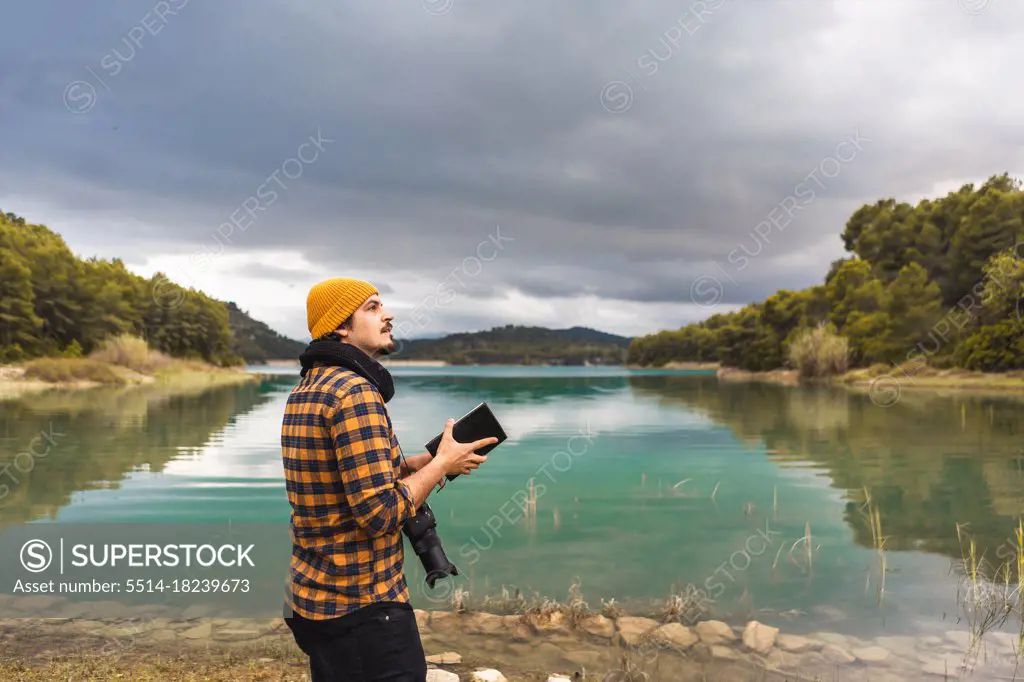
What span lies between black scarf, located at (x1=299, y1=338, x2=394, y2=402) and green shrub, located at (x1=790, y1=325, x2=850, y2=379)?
237 ft

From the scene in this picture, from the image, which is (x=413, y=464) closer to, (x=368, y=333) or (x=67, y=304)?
(x=368, y=333)

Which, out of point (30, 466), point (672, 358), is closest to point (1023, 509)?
point (30, 466)

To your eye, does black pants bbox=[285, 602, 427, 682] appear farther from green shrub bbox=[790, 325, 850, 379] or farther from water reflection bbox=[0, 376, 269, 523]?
green shrub bbox=[790, 325, 850, 379]

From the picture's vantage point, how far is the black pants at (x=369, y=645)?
93.8 inches

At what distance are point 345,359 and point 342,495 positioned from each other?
0.46 meters

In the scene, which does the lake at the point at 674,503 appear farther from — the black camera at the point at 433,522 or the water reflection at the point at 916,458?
the black camera at the point at 433,522

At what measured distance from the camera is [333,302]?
8.36 feet

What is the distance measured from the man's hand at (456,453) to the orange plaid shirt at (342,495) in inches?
7.0

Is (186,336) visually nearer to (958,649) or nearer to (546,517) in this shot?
(546,517)

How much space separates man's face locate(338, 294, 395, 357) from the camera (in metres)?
2.53

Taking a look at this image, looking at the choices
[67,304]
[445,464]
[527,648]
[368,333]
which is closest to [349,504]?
[445,464]

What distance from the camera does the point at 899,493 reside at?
15109 mm

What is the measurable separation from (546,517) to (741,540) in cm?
341

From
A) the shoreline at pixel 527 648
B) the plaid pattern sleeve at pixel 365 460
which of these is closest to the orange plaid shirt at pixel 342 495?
the plaid pattern sleeve at pixel 365 460
